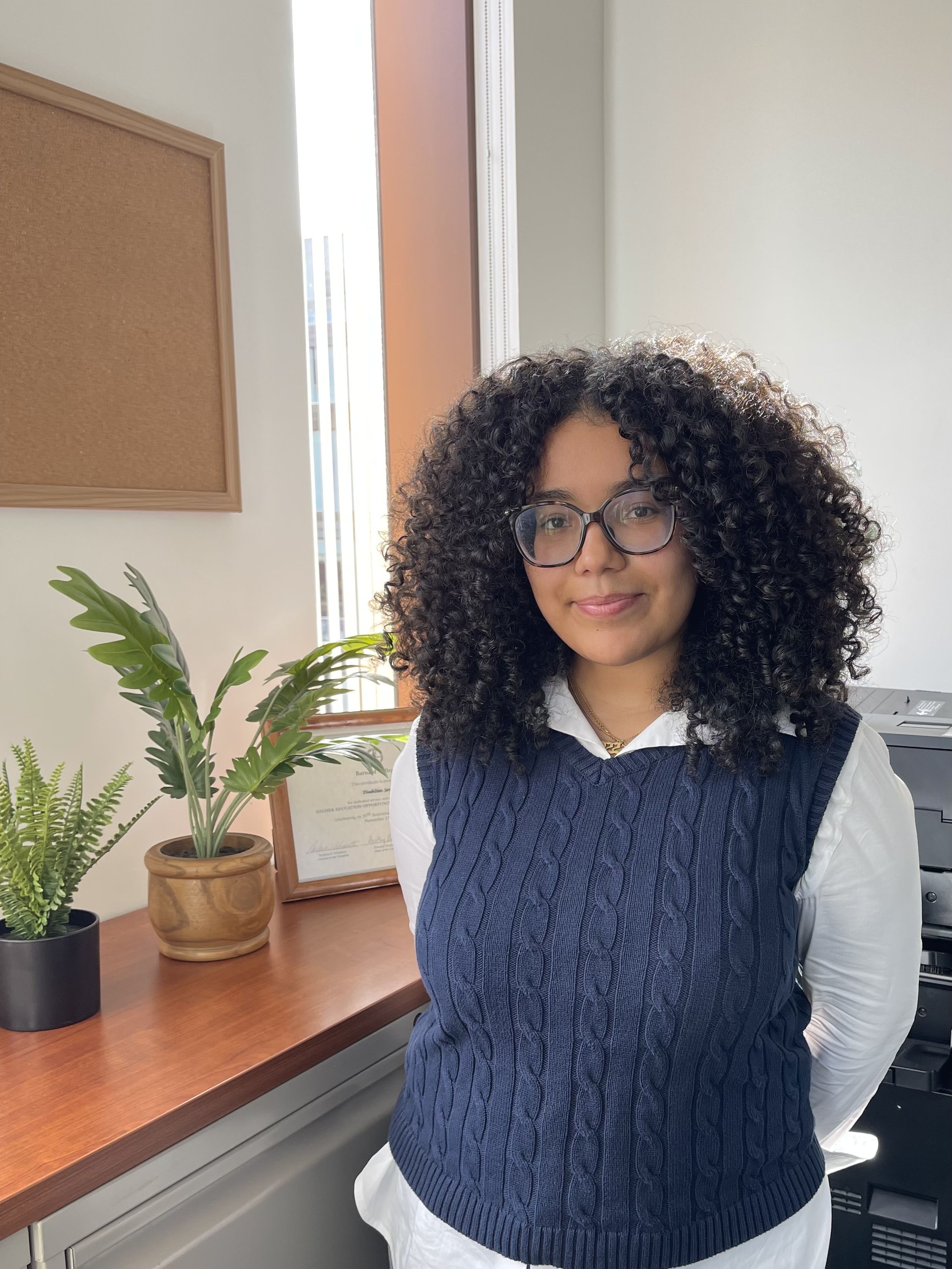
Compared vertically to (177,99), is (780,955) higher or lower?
lower

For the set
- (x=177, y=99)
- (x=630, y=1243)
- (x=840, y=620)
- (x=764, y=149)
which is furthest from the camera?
(x=764, y=149)

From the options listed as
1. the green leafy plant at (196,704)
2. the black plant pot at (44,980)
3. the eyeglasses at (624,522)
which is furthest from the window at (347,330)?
the eyeglasses at (624,522)

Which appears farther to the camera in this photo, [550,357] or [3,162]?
[3,162]

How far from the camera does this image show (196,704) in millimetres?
1512

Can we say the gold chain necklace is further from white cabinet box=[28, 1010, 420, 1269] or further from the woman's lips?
white cabinet box=[28, 1010, 420, 1269]

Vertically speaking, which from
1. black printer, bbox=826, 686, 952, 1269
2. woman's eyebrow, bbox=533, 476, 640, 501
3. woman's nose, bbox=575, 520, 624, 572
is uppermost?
woman's eyebrow, bbox=533, 476, 640, 501

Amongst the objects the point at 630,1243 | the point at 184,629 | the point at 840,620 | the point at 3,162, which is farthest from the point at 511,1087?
the point at 3,162

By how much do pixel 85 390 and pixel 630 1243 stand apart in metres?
1.32

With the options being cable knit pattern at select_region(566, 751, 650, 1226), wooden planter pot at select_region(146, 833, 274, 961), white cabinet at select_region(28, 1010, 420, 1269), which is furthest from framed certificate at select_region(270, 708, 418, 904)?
cable knit pattern at select_region(566, 751, 650, 1226)

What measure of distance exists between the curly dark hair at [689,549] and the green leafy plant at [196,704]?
1.04 feet

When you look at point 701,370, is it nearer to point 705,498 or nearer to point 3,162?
point 705,498

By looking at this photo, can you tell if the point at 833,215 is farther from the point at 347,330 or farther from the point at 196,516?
the point at 196,516

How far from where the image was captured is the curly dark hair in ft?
3.52

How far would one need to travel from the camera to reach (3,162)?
4.65ft
